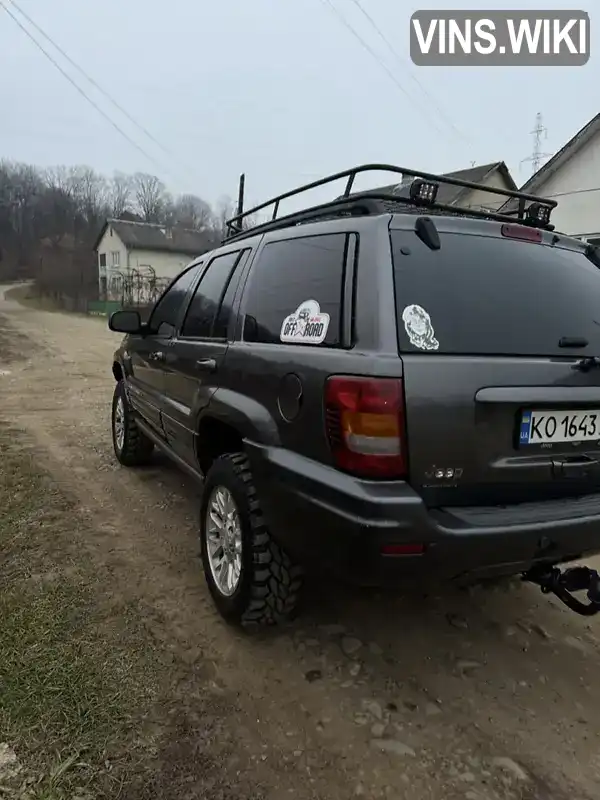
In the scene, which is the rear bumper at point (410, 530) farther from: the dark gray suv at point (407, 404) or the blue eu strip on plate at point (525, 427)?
the blue eu strip on plate at point (525, 427)

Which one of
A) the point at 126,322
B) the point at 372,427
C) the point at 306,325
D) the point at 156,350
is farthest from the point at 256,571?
the point at 126,322

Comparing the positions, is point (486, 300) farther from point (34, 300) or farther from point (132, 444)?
point (34, 300)

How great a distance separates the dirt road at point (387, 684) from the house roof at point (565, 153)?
16.8m

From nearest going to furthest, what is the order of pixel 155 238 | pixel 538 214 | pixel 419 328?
1. pixel 419 328
2. pixel 538 214
3. pixel 155 238

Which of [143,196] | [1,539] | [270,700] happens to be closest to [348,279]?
[270,700]

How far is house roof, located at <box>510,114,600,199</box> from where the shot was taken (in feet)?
54.0

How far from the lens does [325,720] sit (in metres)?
2.31

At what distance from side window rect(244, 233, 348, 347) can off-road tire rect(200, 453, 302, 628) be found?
640 mm

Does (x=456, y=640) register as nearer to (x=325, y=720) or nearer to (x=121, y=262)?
(x=325, y=720)

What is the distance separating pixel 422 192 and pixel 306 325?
0.79m

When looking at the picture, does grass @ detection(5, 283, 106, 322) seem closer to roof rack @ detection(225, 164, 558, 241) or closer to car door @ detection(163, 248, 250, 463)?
car door @ detection(163, 248, 250, 463)

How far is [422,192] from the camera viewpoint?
264 cm

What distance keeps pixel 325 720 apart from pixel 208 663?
1.93 feet

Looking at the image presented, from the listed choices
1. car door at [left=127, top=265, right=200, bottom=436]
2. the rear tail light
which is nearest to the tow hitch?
the rear tail light
